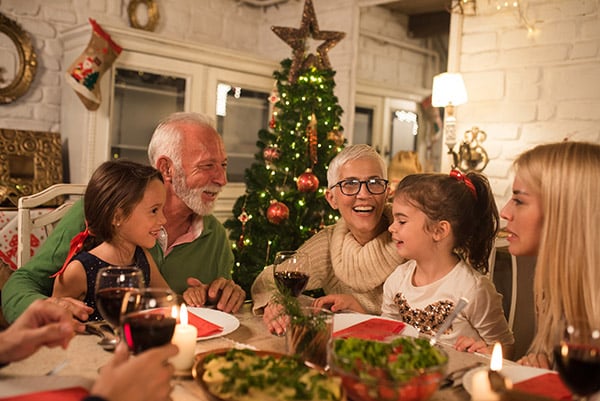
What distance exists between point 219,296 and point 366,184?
0.68 metres

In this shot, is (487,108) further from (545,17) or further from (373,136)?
(373,136)

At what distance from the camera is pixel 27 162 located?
3.69 meters

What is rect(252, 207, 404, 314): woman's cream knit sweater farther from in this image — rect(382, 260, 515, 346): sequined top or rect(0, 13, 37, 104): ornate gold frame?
rect(0, 13, 37, 104): ornate gold frame

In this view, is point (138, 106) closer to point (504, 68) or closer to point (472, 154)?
point (472, 154)

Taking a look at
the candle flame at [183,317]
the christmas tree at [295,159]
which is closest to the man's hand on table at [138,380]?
the candle flame at [183,317]

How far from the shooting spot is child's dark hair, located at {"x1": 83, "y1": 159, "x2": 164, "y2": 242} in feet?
5.82

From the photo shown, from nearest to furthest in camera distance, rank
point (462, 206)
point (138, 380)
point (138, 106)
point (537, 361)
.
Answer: point (138, 380)
point (537, 361)
point (462, 206)
point (138, 106)

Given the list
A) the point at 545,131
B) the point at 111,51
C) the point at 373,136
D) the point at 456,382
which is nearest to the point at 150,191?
the point at 456,382

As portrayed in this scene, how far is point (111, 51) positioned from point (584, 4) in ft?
Result: 9.98

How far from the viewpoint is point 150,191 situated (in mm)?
1853

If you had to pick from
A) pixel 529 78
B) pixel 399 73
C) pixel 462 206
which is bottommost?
pixel 462 206

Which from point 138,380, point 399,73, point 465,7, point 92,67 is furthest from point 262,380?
point 399,73

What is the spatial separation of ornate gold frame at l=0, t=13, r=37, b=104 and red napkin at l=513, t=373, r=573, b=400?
372 cm

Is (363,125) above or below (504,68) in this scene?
below
